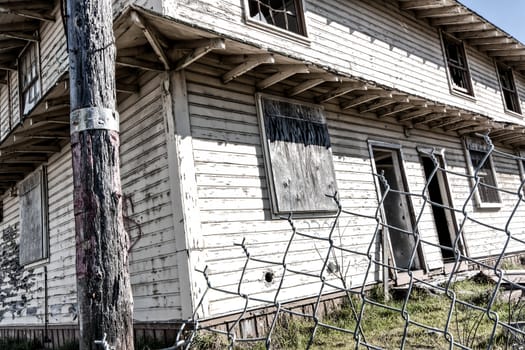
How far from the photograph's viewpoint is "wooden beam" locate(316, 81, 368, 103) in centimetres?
684

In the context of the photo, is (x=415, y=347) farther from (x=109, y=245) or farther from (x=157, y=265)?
(x=109, y=245)

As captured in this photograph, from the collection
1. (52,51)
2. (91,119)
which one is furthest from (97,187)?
(52,51)

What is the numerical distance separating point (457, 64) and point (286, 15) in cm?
651

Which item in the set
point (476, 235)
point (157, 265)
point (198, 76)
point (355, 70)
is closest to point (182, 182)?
point (157, 265)

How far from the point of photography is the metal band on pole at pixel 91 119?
5.85 ft

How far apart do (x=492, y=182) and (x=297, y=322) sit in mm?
8469

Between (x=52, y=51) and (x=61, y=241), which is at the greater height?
(x=52, y=51)

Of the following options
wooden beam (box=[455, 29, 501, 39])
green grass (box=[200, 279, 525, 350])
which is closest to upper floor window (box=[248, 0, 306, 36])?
green grass (box=[200, 279, 525, 350])

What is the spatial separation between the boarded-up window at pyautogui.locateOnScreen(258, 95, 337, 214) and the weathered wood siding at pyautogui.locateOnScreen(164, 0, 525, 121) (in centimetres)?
94

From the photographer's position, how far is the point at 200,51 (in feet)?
Answer: 16.9

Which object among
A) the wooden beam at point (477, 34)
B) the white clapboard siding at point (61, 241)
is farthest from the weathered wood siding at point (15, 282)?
the wooden beam at point (477, 34)

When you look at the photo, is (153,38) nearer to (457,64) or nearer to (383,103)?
(383,103)

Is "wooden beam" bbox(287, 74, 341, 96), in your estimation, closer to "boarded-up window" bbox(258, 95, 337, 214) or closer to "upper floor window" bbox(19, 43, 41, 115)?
"boarded-up window" bbox(258, 95, 337, 214)

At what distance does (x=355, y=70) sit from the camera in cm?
861
